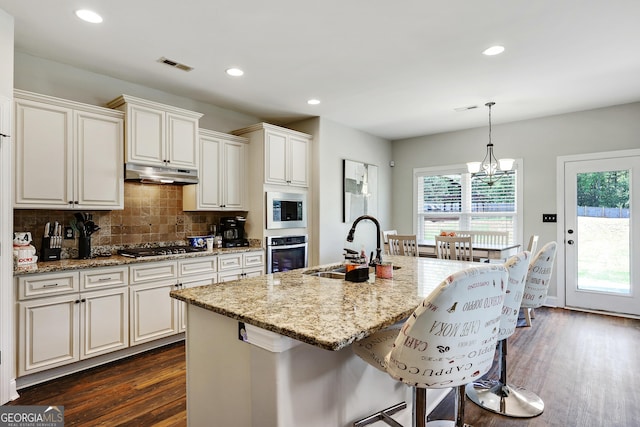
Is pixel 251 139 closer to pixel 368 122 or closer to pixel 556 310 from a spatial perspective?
pixel 368 122

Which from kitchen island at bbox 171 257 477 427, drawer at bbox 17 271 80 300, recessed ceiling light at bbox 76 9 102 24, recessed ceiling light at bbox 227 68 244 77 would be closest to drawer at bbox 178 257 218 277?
drawer at bbox 17 271 80 300

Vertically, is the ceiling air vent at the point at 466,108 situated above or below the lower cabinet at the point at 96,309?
above

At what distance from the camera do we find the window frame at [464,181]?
4969mm

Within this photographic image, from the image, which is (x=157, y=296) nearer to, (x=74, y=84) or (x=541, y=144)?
(x=74, y=84)

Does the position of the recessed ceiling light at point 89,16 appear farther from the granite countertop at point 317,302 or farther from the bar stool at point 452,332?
the bar stool at point 452,332

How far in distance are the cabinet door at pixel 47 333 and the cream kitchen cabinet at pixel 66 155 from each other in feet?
2.55

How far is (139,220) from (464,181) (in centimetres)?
463

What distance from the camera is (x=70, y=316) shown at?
2.68 meters

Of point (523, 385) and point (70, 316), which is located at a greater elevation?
point (70, 316)

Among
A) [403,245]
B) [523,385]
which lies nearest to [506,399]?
[523,385]

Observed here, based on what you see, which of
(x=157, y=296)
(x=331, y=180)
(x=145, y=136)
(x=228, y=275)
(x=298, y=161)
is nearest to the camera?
(x=157, y=296)

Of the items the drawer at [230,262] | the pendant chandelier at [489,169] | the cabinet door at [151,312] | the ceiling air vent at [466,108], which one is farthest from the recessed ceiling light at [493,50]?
the cabinet door at [151,312]

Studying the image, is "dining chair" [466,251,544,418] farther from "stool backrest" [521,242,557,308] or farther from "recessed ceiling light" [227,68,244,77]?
"recessed ceiling light" [227,68,244,77]

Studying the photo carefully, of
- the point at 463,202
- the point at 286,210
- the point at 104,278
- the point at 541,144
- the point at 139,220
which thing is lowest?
the point at 104,278
